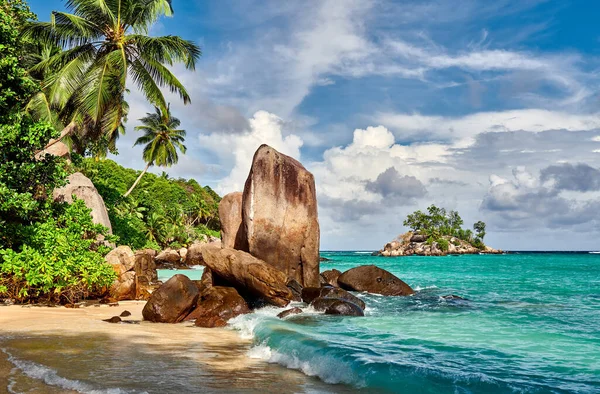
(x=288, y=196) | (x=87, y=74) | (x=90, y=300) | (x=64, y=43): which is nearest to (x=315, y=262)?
(x=288, y=196)

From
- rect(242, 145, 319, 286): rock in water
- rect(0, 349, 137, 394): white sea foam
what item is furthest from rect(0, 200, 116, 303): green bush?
rect(0, 349, 137, 394): white sea foam

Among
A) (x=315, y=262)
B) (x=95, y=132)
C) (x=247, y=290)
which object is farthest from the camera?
(x=95, y=132)

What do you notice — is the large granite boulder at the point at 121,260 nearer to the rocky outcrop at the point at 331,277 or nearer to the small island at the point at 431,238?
the rocky outcrop at the point at 331,277

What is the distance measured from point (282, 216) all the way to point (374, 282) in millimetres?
6454

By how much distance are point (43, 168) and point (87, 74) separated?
9284mm

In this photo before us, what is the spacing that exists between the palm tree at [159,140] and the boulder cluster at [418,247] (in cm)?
6975

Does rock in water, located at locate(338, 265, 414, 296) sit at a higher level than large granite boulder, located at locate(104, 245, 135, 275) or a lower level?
lower

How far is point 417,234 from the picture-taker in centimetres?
10831

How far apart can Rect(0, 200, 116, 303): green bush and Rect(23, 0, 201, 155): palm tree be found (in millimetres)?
8404

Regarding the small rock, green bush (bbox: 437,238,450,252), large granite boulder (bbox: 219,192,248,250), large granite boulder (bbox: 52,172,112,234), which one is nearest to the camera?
the small rock

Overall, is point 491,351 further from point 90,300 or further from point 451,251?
point 451,251

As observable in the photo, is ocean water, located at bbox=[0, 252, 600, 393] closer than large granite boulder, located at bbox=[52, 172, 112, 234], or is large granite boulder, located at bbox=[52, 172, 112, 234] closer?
ocean water, located at bbox=[0, 252, 600, 393]

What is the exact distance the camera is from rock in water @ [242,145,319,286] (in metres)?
16.2

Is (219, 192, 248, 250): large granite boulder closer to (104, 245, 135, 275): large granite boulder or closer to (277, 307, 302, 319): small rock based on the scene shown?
(104, 245, 135, 275): large granite boulder
